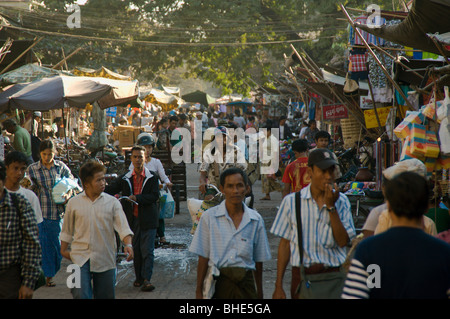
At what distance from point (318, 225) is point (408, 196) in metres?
1.27

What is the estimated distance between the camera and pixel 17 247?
434 cm

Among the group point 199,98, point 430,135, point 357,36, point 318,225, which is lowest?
point 318,225

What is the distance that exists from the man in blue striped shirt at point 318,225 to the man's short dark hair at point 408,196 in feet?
3.70

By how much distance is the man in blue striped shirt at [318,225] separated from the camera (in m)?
4.15

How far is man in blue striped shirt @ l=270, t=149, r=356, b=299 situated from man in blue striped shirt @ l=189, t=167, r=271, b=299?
235 mm

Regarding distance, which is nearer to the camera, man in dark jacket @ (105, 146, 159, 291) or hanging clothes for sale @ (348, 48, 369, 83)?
man in dark jacket @ (105, 146, 159, 291)

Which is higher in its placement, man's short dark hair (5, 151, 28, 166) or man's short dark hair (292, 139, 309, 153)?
man's short dark hair (5, 151, 28, 166)

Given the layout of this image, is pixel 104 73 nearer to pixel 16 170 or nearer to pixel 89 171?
pixel 16 170

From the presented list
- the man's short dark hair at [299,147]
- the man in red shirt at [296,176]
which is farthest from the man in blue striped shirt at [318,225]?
the man's short dark hair at [299,147]

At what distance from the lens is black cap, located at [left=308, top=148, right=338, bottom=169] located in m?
4.28

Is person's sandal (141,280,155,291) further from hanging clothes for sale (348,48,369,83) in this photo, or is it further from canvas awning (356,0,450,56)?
hanging clothes for sale (348,48,369,83)

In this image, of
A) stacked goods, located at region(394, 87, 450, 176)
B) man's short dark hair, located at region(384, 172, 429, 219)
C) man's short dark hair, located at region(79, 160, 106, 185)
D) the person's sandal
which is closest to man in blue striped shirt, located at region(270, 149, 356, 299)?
man's short dark hair, located at region(384, 172, 429, 219)

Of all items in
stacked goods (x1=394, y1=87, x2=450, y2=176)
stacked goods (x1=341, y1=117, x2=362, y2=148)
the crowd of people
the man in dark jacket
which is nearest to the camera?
the crowd of people

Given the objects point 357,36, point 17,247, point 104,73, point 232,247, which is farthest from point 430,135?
point 104,73
